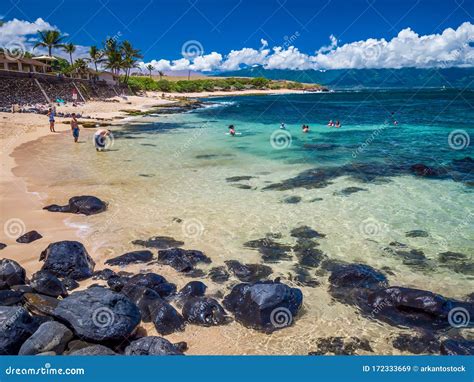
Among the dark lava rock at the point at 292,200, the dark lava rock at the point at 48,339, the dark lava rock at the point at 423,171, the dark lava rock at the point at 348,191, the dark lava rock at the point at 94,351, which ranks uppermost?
the dark lava rock at the point at 423,171

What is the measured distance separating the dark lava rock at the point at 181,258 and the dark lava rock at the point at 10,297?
3.86 metres

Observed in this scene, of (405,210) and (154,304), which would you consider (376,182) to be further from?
(154,304)

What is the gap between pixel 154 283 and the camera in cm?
956

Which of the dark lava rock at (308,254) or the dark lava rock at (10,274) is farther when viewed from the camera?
the dark lava rock at (308,254)

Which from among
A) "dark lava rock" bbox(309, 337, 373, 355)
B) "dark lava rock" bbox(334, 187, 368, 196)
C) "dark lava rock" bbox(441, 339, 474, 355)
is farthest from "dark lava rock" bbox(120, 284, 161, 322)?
"dark lava rock" bbox(334, 187, 368, 196)

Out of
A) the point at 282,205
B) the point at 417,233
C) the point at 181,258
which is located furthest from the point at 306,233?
the point at 181,258

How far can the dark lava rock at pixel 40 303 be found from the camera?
25.7ft

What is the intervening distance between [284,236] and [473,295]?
19.3 ft

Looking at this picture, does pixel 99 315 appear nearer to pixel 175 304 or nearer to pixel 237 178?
pixel 175 304

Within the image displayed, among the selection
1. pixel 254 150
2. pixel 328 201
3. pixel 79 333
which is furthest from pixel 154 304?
pixel 254 150

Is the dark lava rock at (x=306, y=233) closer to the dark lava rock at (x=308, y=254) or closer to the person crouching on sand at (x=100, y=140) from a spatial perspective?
the dark lava rock at (x=308, y=254)

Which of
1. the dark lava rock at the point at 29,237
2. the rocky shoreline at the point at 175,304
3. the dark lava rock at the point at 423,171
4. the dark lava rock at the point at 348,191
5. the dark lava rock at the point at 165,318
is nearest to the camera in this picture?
the rocky shoreline at the point at 175,304

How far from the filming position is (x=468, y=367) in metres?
6.27

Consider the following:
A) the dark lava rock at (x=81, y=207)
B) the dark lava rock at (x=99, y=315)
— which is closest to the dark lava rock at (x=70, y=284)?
the dark lava rock at (x=99, y=315)
